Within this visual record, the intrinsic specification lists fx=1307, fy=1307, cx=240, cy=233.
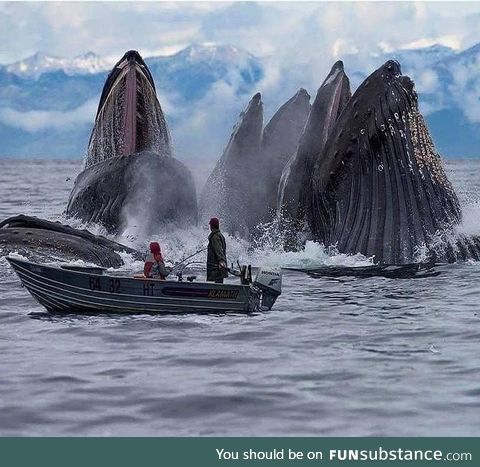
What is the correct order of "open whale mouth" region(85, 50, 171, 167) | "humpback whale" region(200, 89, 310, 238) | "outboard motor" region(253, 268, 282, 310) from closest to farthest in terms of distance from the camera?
"outboard motor" region(253, 268, 282, 310), "humpback whale" region(200, 89, 310, 238), "open whale mouth" region(85, 50, 171, 167)

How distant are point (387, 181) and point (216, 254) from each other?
380 cm

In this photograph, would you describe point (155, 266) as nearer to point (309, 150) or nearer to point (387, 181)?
point (387, 181)

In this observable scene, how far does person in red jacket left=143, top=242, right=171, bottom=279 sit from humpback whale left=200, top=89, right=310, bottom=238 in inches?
265

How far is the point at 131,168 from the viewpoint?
24812 mm

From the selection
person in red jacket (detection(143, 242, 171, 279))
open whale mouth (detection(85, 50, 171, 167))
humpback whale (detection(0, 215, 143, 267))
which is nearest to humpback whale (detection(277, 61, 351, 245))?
humpback whale (detection(0, 215, 143, 267))

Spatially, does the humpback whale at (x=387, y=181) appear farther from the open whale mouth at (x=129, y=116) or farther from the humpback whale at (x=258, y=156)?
the open whale mouth at (x=129, y=116)

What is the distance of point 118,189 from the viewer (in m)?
25.0

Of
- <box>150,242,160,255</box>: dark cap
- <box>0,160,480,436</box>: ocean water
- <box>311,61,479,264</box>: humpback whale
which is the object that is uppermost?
<box>311,61,479,264</box>: humpback whale

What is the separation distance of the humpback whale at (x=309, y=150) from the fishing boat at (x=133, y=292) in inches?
168

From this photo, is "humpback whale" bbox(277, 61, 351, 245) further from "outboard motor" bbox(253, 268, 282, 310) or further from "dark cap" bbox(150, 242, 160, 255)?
"dark cap" bbox(150, 242, 160, 255)

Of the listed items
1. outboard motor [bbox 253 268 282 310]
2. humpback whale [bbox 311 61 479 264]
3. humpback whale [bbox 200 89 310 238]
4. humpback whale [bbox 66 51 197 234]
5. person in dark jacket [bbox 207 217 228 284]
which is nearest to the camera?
outboard motor [bbox 253 268 282 310]

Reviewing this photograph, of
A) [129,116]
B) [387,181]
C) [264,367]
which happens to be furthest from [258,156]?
[264,367]

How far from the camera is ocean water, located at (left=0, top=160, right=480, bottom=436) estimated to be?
516 inches
